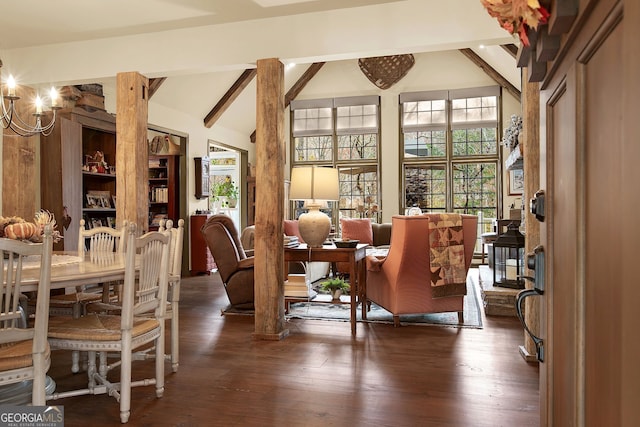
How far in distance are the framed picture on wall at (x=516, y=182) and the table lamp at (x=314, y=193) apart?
18.1ft

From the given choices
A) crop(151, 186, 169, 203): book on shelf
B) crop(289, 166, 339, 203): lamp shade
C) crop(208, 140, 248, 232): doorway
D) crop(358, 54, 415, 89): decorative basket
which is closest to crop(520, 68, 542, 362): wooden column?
crop(289, 166, 339, 203): lamp shade

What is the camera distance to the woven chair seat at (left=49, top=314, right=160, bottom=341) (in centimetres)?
221

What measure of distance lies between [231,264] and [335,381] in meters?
2.21

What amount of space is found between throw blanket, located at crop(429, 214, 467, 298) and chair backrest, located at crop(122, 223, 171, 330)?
7.41 ft

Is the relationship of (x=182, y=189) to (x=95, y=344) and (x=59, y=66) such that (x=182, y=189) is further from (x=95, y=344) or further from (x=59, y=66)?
(x=95, y=344)

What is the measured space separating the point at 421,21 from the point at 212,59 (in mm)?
1819

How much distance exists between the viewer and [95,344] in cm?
222

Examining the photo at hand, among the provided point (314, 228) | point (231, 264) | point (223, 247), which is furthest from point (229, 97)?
point (314, 228)

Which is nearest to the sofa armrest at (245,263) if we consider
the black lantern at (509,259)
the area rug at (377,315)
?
the area rug at (377,315)

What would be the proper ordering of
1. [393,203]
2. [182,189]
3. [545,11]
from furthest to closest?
[393,203]
[182,189]
[545,11]

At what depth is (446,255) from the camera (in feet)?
13.1

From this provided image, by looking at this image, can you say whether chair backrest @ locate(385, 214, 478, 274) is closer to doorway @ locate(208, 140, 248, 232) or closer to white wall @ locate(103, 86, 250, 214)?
white wall @ locate(103, 86, 250, 214)

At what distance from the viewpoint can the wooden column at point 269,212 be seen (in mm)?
3719

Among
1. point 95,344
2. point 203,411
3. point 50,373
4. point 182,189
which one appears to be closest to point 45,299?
point 95,344
